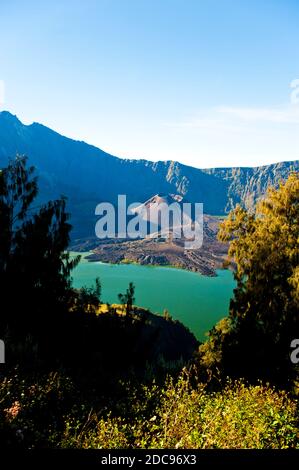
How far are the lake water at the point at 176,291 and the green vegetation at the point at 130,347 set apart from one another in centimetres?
5745

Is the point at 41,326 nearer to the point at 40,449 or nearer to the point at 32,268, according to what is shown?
the point at 32,268

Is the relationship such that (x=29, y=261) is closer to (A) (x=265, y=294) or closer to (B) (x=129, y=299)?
(B) (x=129, y=299)

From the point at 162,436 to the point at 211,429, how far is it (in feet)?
4.97

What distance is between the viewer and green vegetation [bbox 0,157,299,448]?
11.5m

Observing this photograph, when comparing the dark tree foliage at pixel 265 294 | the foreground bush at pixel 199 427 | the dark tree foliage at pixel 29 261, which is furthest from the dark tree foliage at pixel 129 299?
the foreground bush at pixel 199 427

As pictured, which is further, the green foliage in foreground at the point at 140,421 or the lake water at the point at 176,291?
the lake water at the point at 176,291

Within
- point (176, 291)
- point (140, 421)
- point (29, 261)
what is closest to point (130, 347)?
point (29, 261)

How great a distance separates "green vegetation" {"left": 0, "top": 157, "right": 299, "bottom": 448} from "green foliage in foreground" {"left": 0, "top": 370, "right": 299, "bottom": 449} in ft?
0.21

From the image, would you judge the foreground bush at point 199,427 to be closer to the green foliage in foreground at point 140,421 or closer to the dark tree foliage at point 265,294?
the green foliage in foreground at point 140,421

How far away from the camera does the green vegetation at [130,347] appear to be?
11.5 m

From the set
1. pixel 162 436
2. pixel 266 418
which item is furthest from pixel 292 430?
pixel 162 436

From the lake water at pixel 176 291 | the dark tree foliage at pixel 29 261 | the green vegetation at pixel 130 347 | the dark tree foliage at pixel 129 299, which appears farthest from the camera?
the lake water at pixel 176 291

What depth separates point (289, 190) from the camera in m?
23.4

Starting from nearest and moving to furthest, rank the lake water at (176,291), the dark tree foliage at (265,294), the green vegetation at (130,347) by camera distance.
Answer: the green vegetation at (130,347)
the dark tree foliage at (265,294)
the lake water at (176,291)
